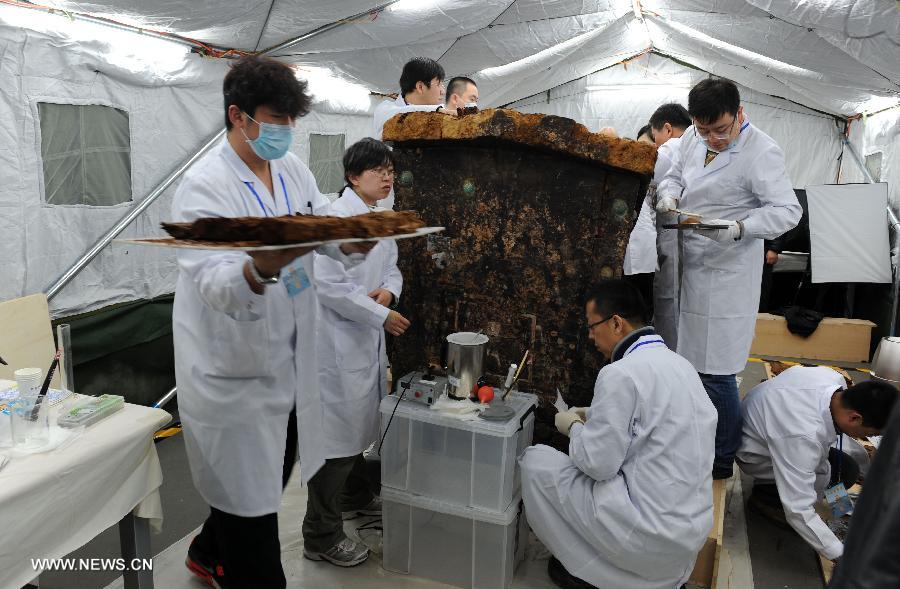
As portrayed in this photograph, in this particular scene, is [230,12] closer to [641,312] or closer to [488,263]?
[488,263]

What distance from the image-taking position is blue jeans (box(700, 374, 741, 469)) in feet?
9.06

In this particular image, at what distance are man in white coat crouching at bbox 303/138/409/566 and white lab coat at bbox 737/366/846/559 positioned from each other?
1.62m

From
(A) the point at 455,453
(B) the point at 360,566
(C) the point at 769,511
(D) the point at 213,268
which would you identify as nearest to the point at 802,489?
(C) the point at 769,511

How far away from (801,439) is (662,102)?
7.61 m

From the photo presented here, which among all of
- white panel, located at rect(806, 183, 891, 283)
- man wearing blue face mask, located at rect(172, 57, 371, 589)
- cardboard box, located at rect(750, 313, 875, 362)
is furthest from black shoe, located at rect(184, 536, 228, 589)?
white panel, located at rect(806, 183, 891, 283)

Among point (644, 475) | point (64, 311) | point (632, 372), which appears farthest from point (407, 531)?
point (64, 311)

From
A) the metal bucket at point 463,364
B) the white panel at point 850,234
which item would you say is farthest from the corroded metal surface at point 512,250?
the white panel at point 850,234

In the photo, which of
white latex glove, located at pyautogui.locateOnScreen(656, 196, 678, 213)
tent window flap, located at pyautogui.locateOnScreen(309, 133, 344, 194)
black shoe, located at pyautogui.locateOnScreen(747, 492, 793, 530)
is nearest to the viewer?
white latex glove, located at pyautogui.locateOnScreen(656, 196, 678, 213)

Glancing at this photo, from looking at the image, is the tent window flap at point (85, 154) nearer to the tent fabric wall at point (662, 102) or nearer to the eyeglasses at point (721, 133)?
the eyeglasses at point (721, 133)

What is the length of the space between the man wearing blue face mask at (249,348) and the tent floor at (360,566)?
0.57m

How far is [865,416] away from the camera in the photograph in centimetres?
226

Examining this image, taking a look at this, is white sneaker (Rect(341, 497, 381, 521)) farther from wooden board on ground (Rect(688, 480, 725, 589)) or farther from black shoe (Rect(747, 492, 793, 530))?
black shoe (Rect(747, 492, 793, 530))

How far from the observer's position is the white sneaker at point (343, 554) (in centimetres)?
242

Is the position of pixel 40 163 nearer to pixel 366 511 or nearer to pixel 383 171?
pixel 383 171
